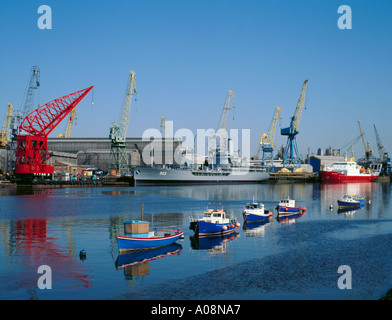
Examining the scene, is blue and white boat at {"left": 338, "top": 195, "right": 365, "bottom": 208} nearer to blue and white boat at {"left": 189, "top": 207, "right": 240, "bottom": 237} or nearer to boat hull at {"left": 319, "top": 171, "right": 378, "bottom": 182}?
blue and white boat at {"left": 189, "top": 207, "right": 240, "bottom": 237}

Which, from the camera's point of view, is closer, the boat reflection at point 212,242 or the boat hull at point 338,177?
the boat reflection at point 212,242

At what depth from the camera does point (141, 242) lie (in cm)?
3344

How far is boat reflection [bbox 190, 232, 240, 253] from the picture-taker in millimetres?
34969

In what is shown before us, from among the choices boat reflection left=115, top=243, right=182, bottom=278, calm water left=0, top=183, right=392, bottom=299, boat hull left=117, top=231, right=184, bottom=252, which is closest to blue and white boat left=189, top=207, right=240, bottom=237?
calm water left=0, top=183, right=392, bottom=299

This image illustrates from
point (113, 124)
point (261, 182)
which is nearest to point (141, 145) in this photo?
point (113, 124)

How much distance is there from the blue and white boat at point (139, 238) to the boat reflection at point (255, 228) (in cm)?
1104

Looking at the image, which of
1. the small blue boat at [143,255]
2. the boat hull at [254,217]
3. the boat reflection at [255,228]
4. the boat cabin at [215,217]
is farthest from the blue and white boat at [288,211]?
the small blue boat at [143,255]

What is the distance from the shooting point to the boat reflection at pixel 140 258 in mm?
27656

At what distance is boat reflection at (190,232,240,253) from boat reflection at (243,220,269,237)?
6.42 feet

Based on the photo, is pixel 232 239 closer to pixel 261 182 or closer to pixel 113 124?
pixel 113 124

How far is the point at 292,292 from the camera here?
920 inches

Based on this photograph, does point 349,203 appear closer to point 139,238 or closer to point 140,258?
point 139,238

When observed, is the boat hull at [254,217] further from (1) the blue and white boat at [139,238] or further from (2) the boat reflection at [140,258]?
(1) the blue and white boat at [139,238]
